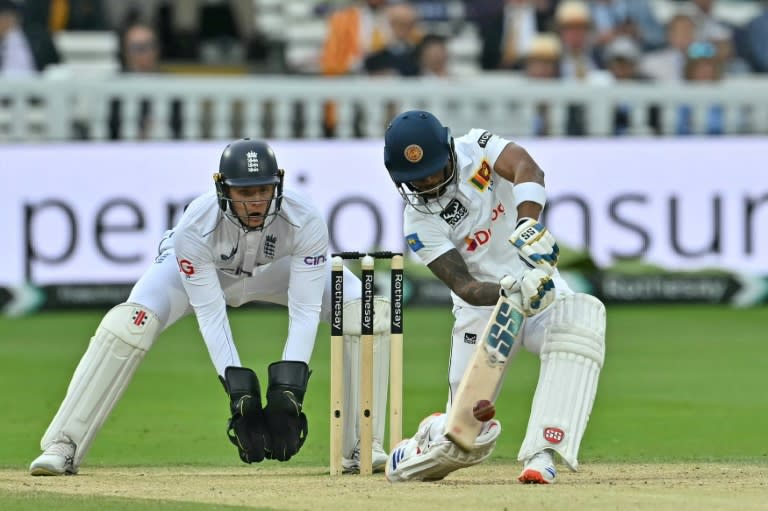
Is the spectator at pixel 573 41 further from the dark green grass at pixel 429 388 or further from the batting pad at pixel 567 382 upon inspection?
the batting pad at pixel 567 382

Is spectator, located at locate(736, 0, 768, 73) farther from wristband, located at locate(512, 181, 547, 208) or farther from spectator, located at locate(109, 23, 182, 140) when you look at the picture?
wristband, located at locate(512, 181, 547, 208)

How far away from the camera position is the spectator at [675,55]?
1805cm

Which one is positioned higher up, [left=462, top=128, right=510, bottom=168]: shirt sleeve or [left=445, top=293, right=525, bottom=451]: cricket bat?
[left=462, top=128, right=510, bottom=168]: shirt sleeve

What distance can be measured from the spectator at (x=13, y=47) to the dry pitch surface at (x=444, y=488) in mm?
9097

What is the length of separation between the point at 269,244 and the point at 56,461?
1.37 meters

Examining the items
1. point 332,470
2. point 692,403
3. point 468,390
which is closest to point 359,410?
point 332,470

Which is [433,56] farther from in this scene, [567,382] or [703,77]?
[567,382]

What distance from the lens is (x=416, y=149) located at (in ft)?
24.4

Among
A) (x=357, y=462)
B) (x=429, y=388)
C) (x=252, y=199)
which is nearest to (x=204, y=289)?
(x=252, y=199)

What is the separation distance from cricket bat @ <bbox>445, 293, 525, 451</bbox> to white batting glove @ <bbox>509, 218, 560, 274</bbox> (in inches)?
6.9

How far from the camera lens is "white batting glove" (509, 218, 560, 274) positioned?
23.2ft

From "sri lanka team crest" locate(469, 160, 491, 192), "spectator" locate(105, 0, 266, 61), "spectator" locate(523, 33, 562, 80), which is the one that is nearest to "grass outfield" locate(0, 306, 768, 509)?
"sri lanka team crest" locate(469, 160, 491, 192)

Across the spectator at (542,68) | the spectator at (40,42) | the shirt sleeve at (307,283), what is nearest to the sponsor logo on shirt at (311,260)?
the shirt sleeve at (307,283)

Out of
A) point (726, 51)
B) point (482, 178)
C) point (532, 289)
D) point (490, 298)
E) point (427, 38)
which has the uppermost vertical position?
point (482, 178)
